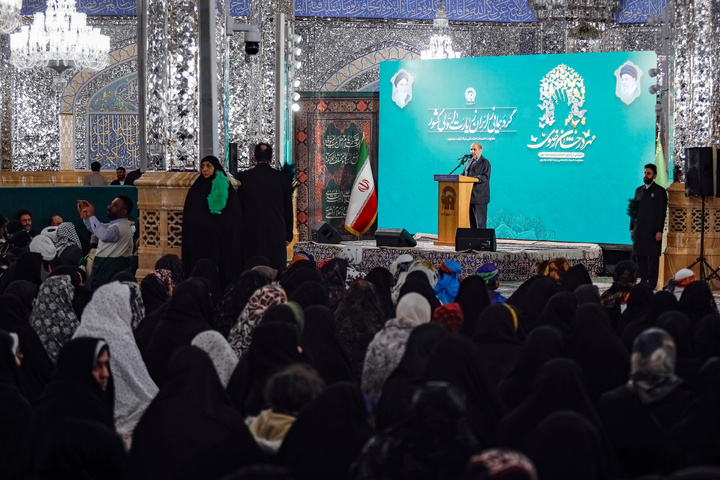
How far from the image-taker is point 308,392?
2410 millimetres

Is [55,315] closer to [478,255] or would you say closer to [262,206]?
[262,206]

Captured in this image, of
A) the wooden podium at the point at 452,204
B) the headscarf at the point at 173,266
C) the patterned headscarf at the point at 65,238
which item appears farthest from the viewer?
the wooden podium at the point at 452,204

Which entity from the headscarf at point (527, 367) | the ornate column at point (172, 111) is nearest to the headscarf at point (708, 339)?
the headscarf at point (527, 367)

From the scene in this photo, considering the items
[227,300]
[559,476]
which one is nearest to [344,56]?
[227,300]

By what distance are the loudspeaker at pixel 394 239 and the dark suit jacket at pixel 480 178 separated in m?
A: 0.72

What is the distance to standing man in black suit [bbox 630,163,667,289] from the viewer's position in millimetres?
7844

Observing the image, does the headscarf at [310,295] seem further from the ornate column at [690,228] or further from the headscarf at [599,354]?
the ornate column at [690,228]

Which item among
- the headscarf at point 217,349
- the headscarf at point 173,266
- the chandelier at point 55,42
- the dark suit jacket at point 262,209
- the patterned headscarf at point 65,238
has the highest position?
the chandelier at point 55,42

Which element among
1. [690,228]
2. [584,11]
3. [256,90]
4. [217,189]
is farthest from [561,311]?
[584,11]

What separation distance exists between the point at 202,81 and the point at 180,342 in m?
2.74

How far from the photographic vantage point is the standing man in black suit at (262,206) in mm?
6055

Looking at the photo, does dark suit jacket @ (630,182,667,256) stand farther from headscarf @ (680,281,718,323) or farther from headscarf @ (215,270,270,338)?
headscarf @ (215,270,270,338)

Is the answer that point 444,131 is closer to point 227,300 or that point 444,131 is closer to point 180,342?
point 227,300

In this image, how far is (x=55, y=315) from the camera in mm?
4098
